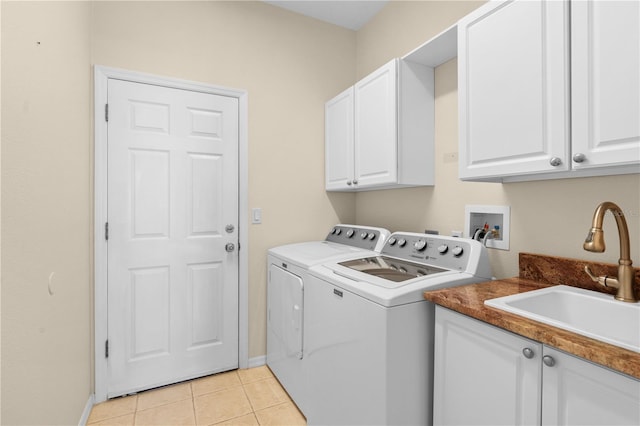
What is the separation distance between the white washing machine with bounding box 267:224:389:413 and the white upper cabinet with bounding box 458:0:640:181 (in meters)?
0.94

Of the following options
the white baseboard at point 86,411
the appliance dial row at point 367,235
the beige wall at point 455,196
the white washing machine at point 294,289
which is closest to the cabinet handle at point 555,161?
the beige wall at point 455,196

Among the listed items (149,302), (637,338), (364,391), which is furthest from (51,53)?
(637,338)

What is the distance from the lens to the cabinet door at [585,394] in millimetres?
725

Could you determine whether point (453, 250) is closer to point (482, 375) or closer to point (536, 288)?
point (536, 288)

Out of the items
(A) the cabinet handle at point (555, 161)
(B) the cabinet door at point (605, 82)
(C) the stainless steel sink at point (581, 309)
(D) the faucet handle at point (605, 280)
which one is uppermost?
(B) the cabinet door at point (605, 82)

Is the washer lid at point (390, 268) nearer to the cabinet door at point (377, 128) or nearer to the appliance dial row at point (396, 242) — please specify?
the appliance dial row at point (396, 242)

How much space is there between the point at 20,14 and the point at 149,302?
1690 millimetres

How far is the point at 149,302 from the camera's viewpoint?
213cm

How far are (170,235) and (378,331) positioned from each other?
1604mm

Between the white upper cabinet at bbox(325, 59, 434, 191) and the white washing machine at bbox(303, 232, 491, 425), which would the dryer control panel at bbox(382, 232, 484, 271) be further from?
the white upper cabinet at bbox(325, 59, 434, 191)

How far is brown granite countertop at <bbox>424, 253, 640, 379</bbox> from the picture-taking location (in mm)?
742

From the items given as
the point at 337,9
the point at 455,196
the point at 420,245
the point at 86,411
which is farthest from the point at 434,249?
the point at 86,411

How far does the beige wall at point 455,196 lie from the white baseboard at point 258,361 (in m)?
1.38

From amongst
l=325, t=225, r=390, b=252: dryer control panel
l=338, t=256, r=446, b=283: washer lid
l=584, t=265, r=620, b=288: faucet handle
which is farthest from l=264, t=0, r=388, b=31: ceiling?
l=584, t=265, r=620, b=288: faucet handle
